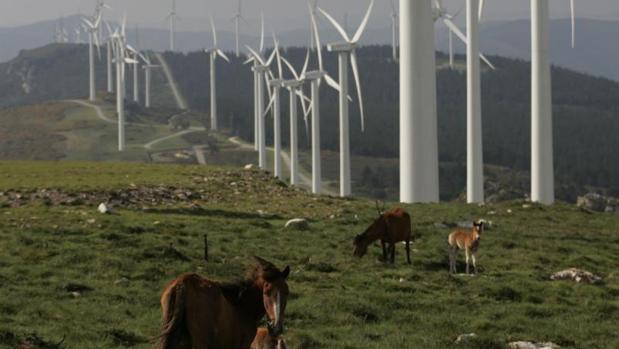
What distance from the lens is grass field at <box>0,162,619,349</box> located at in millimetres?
19125

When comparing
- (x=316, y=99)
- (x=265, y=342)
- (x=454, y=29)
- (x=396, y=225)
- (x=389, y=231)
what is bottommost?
(x=265, y=342)

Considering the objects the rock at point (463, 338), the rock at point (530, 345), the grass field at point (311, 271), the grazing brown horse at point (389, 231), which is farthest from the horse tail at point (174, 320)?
the grazing brown horse at point (389, 231)

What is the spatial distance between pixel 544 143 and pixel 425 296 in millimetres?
37327

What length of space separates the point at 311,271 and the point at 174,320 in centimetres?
1415

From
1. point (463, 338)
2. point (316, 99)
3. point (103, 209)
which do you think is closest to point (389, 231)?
point (463, 338)

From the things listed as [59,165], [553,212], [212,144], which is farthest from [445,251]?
[212,144]

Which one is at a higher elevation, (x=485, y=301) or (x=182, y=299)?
(x=182, y=299)

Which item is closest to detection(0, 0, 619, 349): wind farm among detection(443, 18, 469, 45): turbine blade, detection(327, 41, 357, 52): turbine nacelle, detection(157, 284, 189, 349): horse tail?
detection(157, 284, 189, 349): horse tail

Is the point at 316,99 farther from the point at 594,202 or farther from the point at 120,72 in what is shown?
the point at 120,72

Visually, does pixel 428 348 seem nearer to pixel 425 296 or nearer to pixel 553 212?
pixel 425 296

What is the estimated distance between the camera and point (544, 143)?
5894 centimetres

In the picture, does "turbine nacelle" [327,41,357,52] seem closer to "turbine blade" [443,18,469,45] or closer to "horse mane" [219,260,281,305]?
"turbine blade" [443,18,469,45]

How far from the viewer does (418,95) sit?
147ft

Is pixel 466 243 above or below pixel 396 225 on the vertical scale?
below
